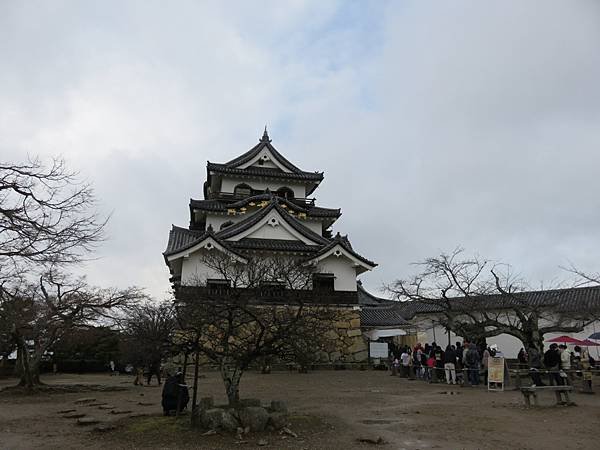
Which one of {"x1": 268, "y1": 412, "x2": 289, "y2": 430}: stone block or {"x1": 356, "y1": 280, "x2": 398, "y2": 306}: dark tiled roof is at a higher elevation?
{"x1": 356, "y1": 280, "x2": 398, "y2": 306}: dark tiled roof

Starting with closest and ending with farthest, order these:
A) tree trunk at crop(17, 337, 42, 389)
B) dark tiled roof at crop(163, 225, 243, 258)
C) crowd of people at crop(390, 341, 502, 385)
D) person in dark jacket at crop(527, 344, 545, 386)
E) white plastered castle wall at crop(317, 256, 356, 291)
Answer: person in dark jacket at crop(527, 344, 545, 386), crowd of people at crop(390, 341, 502, 385), tree trunk at crop(17, 337, 42, 389), dark tiled roof at crop(163, 225, 243, 258), white plastered castle wall at crop(317, 256, 356, 291)

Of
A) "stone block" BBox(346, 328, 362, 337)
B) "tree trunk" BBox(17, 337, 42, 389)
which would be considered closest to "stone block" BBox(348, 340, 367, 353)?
"stone block" BBox(346, 328, 362, 337)

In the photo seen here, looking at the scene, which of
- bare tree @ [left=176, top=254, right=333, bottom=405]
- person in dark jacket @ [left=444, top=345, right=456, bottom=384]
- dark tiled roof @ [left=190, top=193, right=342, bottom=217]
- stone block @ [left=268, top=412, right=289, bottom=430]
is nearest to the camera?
stone block @ [left=268, top=412, right=289, bottom=430]

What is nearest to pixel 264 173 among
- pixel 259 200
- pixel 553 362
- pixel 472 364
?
pixel 259 200

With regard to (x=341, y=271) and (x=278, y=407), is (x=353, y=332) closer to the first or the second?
(x=341, y=271)

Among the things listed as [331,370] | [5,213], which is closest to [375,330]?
[331,370]

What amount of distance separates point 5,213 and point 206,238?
1485 centimetres

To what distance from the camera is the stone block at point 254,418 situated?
8461 millimetres

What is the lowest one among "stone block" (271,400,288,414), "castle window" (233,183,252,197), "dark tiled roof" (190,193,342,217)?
"stone block" (271,400,288,414)

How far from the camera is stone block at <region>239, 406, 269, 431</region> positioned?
846 cm

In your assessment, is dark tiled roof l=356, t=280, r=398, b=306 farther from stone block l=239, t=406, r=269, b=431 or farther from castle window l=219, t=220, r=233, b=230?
stone block l=239, t=406, r=269, b=431

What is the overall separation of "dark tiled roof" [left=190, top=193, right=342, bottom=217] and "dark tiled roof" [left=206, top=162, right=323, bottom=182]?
1.98 m

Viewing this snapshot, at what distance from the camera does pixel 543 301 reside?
98.3ft

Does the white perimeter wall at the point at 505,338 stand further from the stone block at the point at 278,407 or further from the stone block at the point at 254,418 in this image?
the stone block at the point at 254,418
